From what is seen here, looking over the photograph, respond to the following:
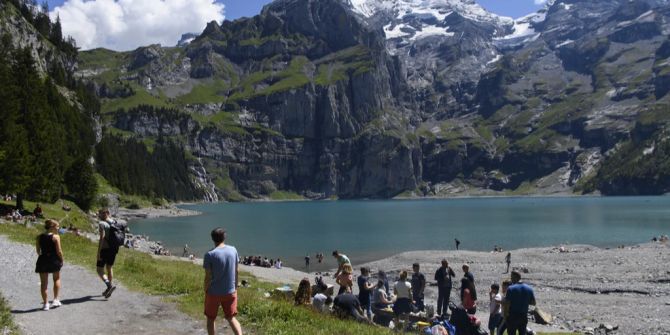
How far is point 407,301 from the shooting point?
22.8 m

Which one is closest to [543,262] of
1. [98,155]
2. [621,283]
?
[621,283]

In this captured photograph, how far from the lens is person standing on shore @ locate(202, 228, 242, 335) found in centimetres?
1277

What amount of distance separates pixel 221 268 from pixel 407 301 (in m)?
11.9

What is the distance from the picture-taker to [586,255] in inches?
2847

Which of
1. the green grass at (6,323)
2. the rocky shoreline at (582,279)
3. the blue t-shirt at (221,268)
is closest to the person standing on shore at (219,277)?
the blue t-shirt at (221,268)

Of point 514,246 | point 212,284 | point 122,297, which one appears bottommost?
point 514,246

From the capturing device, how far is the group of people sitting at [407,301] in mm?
18672

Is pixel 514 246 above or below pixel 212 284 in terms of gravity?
below

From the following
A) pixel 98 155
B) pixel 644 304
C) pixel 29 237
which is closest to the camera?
pixel 29 237

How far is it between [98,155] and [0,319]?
6316 inches

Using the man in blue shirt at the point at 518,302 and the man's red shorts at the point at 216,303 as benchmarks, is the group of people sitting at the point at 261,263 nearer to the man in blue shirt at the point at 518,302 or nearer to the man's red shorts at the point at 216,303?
the man in blue shirt at the point at 518,302

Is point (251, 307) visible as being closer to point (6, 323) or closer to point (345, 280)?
point (345, 280)

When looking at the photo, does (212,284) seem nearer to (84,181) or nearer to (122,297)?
(122,297)

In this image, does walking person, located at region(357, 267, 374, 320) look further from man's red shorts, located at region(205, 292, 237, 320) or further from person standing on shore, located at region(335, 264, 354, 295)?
man's red shorts, located at region(205, 292, 237, 320)
